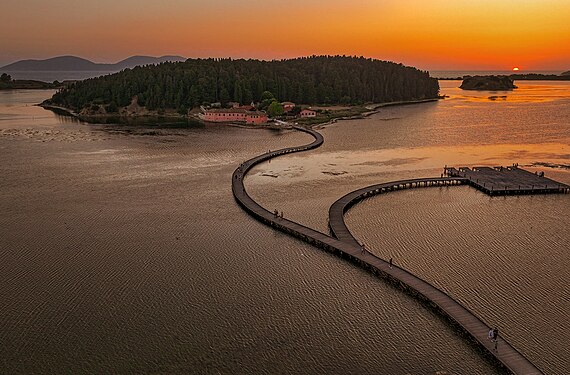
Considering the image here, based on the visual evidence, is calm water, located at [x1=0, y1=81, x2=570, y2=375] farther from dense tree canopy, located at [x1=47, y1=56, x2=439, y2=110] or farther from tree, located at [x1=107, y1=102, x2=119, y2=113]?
dense tree canopy, located at [x1=47, y1=56, x2=439, y2=110]

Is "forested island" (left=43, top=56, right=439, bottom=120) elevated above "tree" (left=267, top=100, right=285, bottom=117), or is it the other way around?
"forested island" (left=43, top=56, right=439, bottom=120)

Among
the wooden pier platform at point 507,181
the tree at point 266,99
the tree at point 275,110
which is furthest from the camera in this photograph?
the tree at point 266,99

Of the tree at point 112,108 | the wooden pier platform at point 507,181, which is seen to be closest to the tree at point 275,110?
the tree at point 112,108

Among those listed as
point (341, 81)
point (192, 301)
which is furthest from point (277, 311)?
point (341, 81)

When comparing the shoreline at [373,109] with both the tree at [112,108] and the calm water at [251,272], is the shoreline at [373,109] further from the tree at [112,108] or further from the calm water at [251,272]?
the tree at [112,108]

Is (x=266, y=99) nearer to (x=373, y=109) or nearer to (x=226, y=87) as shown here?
(x=226, y=87)

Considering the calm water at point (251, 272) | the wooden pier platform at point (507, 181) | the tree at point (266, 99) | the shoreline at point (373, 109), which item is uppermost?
the tree at point (266, 99)

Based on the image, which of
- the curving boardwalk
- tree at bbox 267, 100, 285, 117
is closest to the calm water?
the curving boardwalk

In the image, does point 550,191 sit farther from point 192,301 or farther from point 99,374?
point 99,374
